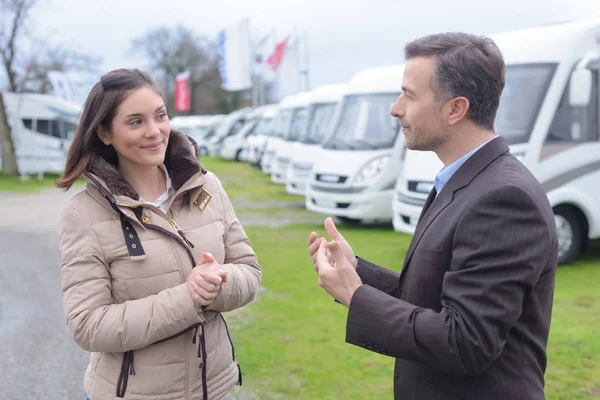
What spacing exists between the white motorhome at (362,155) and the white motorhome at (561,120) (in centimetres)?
337

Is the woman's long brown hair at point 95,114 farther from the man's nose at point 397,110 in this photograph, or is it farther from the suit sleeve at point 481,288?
the suit sleeve at point 481,288

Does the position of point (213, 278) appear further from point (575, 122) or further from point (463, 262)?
point (575, 122)

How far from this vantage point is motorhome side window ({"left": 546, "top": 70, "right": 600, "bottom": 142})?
27.7ft

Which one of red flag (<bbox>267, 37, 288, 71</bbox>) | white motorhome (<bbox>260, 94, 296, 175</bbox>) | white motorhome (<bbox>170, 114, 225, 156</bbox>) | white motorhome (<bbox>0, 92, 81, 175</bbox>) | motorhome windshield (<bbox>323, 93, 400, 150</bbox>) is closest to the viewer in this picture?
motorhome windshield (<bbox>323, 93, 400, 150</bbox>)

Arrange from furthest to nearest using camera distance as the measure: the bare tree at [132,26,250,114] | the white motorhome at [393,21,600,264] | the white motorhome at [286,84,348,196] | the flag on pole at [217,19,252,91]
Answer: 1. the bare tree at [132,26,250,114]
2. the flag on pole at [217,19,252,91]
3. the white motorhome at [286,84,348,196]
4. the white motorhome at [393,21,600,264]

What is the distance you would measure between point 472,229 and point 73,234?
1407 millimetres

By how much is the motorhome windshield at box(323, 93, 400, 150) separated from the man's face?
9788mm

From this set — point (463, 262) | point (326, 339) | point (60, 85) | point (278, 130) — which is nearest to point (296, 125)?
point (278, 130)

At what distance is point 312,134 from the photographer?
→ 54.9 ft

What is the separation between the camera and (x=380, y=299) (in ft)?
6.41

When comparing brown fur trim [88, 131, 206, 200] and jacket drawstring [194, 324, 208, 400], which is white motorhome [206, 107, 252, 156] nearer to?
brown fur trim [88, 131, 206, 200]

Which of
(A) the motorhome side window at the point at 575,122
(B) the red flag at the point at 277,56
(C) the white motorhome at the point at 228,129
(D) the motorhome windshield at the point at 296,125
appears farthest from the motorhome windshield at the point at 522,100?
(C) the white motorhome at the point at 228,129

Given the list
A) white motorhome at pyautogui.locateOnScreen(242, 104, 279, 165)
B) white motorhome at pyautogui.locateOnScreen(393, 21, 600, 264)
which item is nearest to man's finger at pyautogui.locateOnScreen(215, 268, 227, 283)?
white motorhome at pyautogui.locateOnScreen(393, 21, 600, 264)

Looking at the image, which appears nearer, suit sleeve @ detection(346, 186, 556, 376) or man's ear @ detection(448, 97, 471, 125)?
suit sleeve @ detection(346, 186, 556, 376)
